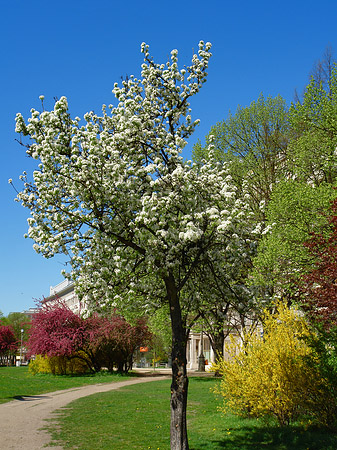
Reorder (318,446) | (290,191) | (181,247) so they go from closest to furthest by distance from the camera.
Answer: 1. (181,247)
2. (318,446)
3. (290,191)

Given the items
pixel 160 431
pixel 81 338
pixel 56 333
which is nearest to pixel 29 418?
pixel 160 431

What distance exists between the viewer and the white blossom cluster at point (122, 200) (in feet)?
29.2

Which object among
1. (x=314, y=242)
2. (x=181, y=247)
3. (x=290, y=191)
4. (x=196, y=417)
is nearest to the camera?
(x=181, y=247)

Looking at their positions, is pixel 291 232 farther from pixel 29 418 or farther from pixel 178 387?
pixel 29 418

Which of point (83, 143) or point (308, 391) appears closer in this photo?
point (83, 143)

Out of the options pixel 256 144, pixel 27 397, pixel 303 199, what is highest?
pixel 256 144

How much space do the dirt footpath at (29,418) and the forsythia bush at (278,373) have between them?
15.8 feet

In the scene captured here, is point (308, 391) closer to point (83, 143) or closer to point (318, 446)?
point (318, 446)

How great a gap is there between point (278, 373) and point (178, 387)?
9.86 feet

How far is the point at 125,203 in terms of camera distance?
920 centimetres

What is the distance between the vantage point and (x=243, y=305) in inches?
403

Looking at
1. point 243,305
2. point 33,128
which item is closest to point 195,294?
point 243,305

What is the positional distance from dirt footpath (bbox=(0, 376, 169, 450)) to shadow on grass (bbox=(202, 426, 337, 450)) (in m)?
4.25

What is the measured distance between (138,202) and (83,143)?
1.70 meters
